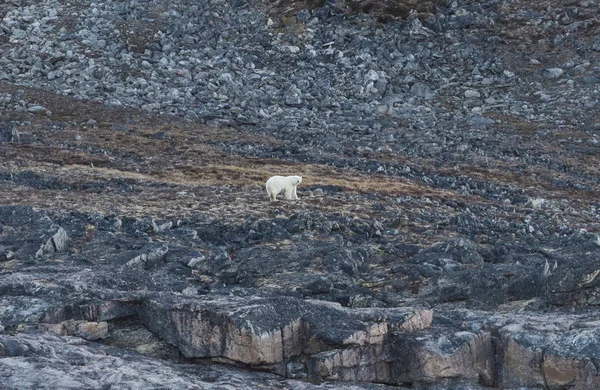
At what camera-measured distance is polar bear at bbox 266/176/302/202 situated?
20.6m

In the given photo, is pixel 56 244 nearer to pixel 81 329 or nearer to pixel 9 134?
pixel 81 329

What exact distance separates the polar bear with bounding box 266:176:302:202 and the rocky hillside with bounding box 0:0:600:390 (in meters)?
0.53

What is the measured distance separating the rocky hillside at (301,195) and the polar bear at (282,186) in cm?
53

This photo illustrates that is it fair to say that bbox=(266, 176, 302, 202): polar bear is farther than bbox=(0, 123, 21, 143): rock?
No

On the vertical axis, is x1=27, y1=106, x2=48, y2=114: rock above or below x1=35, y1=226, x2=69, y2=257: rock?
above

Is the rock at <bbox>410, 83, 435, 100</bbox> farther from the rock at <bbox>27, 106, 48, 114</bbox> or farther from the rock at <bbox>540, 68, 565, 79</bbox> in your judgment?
the rock at <bbox>27, 106, 48, 114</bbox>

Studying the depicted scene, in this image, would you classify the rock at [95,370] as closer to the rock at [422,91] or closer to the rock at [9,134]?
the rock at [9,134]

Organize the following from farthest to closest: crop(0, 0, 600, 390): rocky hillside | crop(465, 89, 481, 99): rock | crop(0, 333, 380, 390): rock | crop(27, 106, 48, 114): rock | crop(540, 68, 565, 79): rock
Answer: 1. crop(540, 68, 565, 79): rock
2. crop(465, 89, 481, 99): rock
3. crop(27, 106, 48, 114): rock
4. crop(0, 0, 600, 390): rocky hillside
5. crop(0, 333, 380, 390): rock

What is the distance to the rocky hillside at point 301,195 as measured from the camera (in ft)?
31.8

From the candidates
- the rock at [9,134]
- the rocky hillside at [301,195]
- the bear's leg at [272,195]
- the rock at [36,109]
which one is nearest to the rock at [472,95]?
the rocky hillside at [301,195]

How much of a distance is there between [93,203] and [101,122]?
46.2 ft

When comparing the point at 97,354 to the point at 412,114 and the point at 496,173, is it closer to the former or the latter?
the point at 496,173

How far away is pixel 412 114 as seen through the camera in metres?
35.8

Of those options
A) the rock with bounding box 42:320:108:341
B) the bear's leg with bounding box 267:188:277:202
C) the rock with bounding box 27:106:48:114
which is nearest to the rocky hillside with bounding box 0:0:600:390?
the rock with bounding box 42:320:108:341
